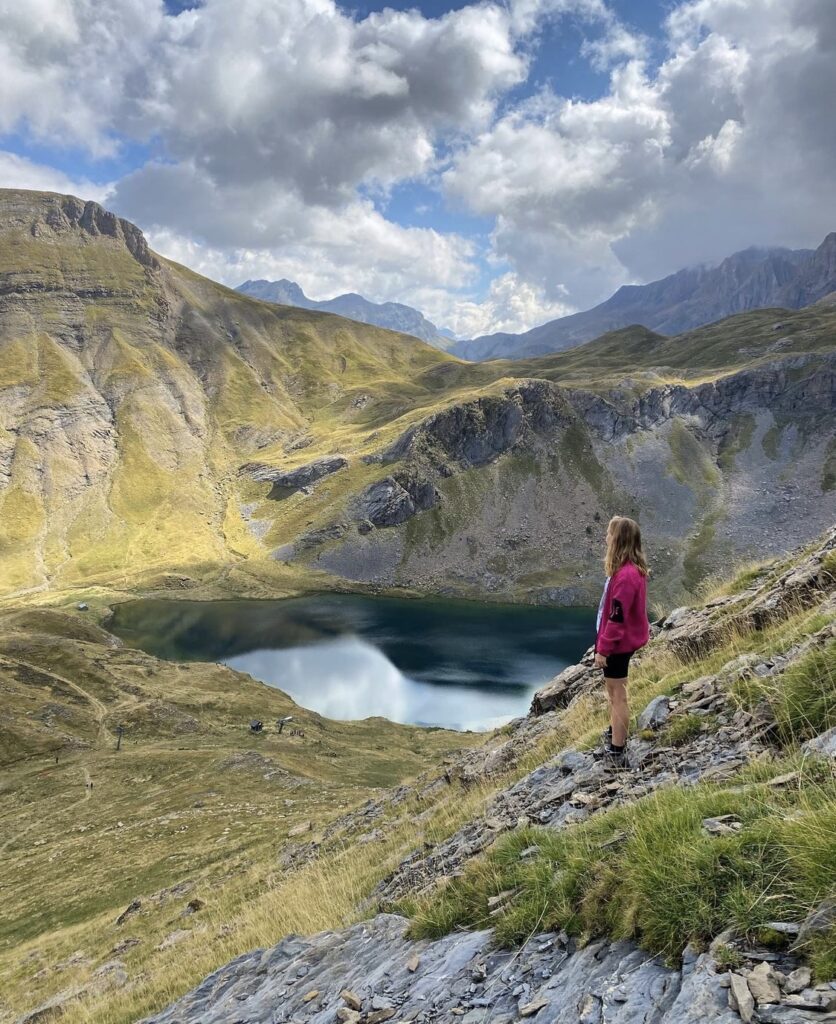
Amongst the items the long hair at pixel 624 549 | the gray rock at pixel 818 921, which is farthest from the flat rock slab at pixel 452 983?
the long hair at pixel 624 549

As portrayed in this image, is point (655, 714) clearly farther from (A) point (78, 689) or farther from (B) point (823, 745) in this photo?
(A) point (78, 689)

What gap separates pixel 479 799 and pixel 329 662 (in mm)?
92434

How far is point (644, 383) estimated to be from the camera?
185875 mm

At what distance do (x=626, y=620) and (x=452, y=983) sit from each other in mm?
4836

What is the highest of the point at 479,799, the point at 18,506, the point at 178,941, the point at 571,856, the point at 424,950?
the point at 18,506

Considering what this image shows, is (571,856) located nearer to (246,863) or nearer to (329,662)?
(246,863)

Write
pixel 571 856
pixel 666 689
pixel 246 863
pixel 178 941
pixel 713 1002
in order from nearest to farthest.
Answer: pixel 713 1002, pixel 571 856, pixel 666 689, pixel 178 941, pixel 246 863

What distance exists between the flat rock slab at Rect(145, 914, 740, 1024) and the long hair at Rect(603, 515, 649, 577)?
193 inches

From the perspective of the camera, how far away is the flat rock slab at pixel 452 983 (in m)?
3.89

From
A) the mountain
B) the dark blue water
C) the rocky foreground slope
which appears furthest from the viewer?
the dark blue water

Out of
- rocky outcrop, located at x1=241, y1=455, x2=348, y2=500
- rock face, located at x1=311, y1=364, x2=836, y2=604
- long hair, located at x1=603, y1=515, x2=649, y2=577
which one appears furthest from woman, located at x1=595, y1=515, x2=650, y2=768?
rocky outcrop, located at x1=241, y1=455, x2=348, y2=500

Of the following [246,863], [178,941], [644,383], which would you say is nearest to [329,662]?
[246,863]

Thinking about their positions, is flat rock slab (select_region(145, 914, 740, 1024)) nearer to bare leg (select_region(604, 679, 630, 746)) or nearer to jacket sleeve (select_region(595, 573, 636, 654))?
bare leg (select_region(604, 679, 630, 746))

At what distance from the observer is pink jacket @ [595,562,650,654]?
27.2 ft
